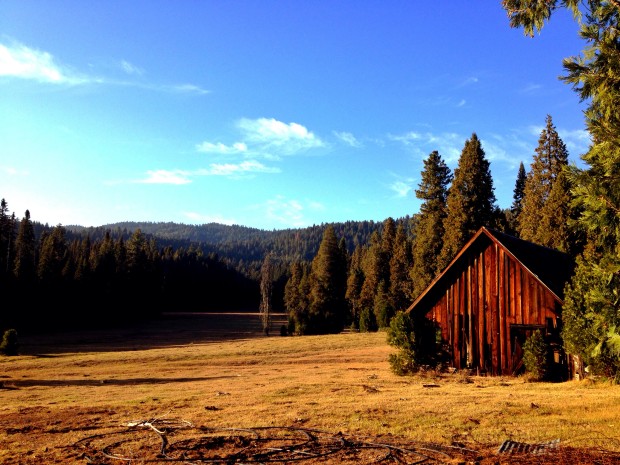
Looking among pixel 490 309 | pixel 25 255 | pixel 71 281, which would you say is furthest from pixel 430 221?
pixel 25 255

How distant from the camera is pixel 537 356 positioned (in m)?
18.8

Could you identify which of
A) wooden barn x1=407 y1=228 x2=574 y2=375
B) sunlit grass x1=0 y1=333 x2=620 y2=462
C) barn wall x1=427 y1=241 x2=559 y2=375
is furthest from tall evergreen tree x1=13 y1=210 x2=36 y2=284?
barn wall x1=427 y1=241 x2=559 y2=375

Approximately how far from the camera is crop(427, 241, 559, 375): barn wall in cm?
1980

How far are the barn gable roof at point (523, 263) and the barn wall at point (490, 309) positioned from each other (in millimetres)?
242

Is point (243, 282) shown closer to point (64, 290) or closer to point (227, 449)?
point (64, 290)

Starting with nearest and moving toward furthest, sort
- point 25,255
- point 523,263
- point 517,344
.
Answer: point 523,263 → point 517,344 → point 25,255

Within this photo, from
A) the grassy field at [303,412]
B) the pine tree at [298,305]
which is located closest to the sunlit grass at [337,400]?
the grassy field at [303,412]

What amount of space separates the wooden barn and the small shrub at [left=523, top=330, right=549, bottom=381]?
0.59 m

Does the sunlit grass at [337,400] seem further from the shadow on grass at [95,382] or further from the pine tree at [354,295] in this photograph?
the pine tree at [354,295]

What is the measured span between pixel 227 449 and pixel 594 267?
908 cm

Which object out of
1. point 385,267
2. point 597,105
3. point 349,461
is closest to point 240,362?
point 349,461

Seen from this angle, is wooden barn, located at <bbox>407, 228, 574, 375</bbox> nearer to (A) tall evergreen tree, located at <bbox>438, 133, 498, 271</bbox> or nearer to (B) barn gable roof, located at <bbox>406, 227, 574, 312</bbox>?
(B) barn gable roof, located at <bbox>406, 227, 574, 312</bbox>

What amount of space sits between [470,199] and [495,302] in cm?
2038

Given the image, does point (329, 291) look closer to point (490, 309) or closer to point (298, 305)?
point (298, 305)
